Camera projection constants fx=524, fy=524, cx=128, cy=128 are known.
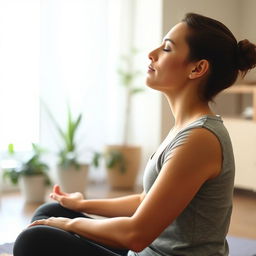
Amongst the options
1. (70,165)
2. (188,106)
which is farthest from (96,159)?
(188,106)

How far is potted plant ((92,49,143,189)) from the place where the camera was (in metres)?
3.90

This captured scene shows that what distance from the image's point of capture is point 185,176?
1.20 metres

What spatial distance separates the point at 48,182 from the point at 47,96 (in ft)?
2.15

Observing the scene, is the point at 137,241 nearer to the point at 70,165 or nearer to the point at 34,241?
the point at 34,241

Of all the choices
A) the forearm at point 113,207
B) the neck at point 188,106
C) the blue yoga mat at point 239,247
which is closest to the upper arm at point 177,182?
the neck at point 188,106

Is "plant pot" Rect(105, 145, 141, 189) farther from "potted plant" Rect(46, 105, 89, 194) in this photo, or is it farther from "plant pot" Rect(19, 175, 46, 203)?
"plant pot" Rect(19, 175, 46, 203)

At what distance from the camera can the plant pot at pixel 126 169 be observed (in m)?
3.92

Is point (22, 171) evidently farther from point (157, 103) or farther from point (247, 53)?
point (247, 53)

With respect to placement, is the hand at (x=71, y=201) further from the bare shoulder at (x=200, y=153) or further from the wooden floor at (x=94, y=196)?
the wooden floor at (x=94, y=196)

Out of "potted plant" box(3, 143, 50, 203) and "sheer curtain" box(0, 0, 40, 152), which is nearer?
"potted plant" box(3, 143, 50, 203)

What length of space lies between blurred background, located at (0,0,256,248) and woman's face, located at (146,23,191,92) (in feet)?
7.37

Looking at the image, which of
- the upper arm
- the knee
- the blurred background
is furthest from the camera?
the blurred background

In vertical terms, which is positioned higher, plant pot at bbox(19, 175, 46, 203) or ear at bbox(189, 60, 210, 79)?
ear at bbox(189, 60, 210, 79)

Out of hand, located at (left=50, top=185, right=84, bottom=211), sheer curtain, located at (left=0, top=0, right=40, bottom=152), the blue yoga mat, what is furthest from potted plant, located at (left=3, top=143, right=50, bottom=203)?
hand, located at (left=50, top=185, right=84, bottom=211)
